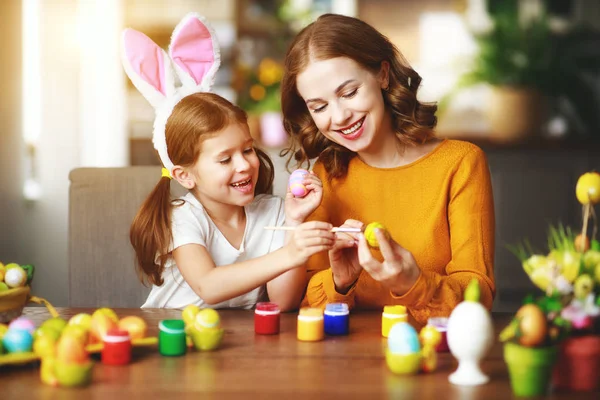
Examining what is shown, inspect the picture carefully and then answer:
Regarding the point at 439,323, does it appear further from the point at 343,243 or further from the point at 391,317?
the point at 343,243

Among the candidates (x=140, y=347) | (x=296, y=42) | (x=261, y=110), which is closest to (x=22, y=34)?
(x=261, y=110)

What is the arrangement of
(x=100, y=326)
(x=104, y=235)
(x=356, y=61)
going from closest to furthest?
1. (x=100, y=326)
2. (x=356, y=61)
3. (x=104, y=235)

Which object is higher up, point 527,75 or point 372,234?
point 527,75

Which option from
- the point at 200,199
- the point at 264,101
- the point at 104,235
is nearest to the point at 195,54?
the point at 200,199

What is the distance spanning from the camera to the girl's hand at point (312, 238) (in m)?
1.41

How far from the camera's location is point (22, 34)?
10.1 feet

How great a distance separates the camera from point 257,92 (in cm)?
410

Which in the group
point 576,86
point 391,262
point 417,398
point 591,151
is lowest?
point 417,398

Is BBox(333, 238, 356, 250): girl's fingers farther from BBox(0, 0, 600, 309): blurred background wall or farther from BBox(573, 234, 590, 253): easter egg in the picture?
BBox(0, 0, 600, 309): blurred background wall

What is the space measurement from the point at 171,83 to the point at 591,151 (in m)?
2.63

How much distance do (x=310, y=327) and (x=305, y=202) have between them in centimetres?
40

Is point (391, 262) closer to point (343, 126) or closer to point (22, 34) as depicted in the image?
point (343, 126)

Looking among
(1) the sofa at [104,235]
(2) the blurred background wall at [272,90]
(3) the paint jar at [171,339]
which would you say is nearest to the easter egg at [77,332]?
(3) the paint jar at [171,339]

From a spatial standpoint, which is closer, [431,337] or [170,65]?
[431,337]
